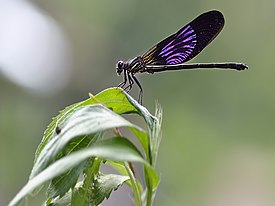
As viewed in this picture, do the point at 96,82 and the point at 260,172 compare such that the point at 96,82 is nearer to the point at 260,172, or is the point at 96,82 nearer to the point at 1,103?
→ the point at 1,103

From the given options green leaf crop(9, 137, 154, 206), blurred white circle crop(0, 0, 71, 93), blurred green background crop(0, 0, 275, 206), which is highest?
green leaf crop(9, 137, 154, 206)

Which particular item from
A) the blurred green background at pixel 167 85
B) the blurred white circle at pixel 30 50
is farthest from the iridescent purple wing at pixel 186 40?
the blurred white circle at pixel 30 50

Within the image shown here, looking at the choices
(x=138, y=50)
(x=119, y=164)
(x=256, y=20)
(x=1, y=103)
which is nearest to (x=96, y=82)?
(x=138, y=50)

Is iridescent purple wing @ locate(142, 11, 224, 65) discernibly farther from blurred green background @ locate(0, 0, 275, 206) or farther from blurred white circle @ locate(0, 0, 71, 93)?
blurred white circle @ locate(0, 0, 71, 93)

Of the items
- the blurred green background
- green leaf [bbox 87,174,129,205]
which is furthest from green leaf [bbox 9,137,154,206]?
the blurred green background

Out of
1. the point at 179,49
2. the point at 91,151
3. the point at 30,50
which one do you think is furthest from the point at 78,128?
the point at 30,50

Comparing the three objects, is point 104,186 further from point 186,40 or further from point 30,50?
point 30,50
